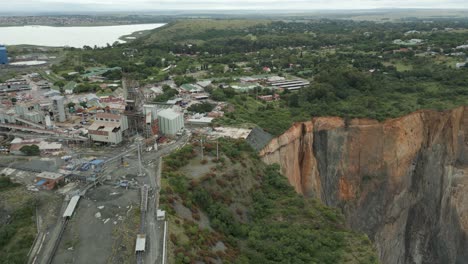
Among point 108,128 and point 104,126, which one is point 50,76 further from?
point 108,128

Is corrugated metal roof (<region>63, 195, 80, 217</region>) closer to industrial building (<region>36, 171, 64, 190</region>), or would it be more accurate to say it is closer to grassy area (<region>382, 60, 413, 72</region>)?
Result: industrial building (<region>36, 171, 64, 190</region>)

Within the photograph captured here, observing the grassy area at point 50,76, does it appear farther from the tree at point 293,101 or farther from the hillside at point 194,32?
the hillside at point 194,32

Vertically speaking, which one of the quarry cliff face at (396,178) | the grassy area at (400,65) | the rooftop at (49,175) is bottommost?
the quarry cliff face at (396,178)

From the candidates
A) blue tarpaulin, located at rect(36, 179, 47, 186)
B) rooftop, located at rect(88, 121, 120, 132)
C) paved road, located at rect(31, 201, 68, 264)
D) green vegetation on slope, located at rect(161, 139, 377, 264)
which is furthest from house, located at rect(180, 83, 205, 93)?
paved road, located at rect(31, 201, 68, 264)

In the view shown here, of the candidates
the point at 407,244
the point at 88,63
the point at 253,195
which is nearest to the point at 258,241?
the point at 253,195

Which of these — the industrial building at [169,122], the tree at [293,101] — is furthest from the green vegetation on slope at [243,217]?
the tree at [293,101]

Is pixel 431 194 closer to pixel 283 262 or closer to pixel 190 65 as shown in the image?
pixel 283 262
